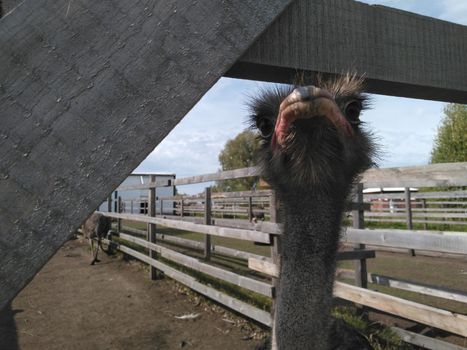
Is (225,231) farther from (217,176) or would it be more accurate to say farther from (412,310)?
(412,310)

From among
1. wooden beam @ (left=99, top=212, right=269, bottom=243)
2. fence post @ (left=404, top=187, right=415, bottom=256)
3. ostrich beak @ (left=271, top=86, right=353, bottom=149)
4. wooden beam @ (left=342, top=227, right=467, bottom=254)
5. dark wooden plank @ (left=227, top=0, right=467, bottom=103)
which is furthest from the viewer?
fence post @ (left=404, top=187, right=415, bottom=256)

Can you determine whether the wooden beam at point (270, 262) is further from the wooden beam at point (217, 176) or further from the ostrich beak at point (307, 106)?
the ostrich beak at point (307, 106)

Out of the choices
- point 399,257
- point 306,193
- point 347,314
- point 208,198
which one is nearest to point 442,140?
point 399,257

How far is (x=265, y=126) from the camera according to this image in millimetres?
1477

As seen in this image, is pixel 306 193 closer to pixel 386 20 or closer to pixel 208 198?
pixel 386 20

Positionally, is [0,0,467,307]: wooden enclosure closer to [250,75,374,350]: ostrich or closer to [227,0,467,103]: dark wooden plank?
[227,0,467,103]: dark wooden plank

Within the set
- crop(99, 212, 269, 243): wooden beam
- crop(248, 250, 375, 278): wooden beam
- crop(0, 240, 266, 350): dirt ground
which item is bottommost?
crop(0, 240, 266, 350): dirt ground

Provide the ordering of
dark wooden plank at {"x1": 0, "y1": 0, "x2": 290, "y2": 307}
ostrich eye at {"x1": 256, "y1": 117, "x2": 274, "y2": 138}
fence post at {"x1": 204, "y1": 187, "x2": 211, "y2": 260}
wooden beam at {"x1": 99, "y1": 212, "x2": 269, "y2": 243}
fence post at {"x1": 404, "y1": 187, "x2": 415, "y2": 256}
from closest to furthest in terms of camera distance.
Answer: dark wooden plank at {"x1": 0, "y1": 0, "x2": 290, "y2": 307}, ostrich eye at {"x1": 256, "y1": 117, "x2": 274, "y2": 138}, wooden beam at {"x1": 99, "y1": 212, "x2": 269, "y2": 243}, fence post at {"x1": 204, "y1": 187, "x2": 211, "y2": 260}, fence post at {"x1": 404, "y1": 187, "x2": 415, "y2": 256}

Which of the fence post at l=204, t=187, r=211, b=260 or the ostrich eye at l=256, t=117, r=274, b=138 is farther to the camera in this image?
the fence post at l=204, t=187, r=211, b=260

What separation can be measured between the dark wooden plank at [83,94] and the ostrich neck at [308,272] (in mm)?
734

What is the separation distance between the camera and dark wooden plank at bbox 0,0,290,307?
1.99 feet

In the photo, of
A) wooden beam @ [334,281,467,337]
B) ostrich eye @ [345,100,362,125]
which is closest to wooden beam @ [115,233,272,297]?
wooden beam @ [334,281,467,337]

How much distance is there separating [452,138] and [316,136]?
2333 centimetres

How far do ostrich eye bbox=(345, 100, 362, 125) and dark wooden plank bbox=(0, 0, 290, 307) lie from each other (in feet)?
2.15
